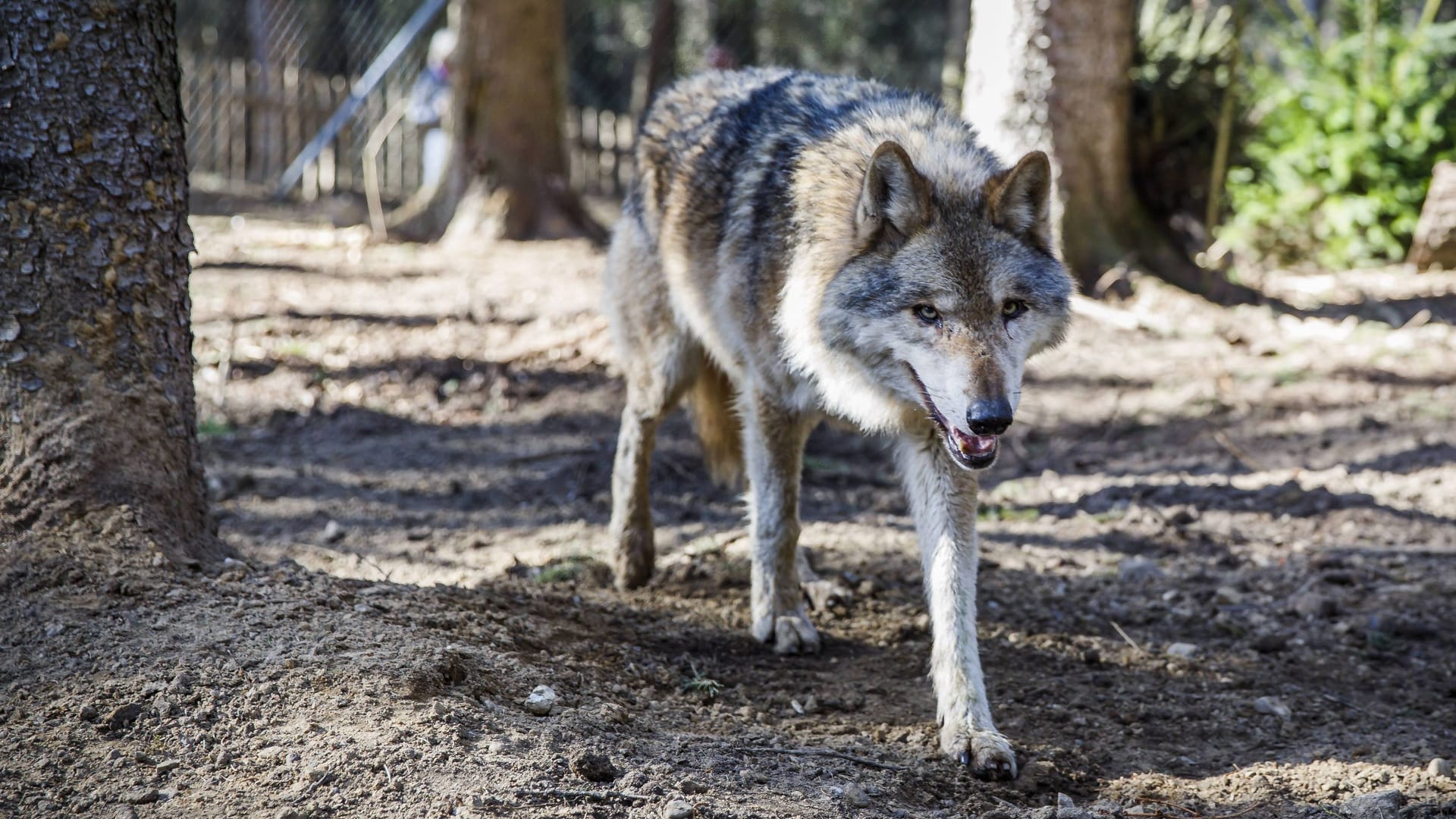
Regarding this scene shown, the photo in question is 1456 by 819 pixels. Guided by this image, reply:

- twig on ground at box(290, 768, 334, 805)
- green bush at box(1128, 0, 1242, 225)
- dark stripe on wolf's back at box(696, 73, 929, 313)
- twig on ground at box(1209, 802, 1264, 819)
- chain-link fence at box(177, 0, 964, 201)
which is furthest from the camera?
chain-link fence at box(177, 0, 964, 201)

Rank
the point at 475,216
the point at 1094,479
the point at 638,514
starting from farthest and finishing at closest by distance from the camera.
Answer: the point at 475,216 < the point at 1094,479 < the point at 638,514

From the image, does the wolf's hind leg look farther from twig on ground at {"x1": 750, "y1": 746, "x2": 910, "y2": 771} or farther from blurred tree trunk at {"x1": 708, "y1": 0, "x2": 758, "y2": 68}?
blurred tree trunk at {"x1": 708, "y1": 0, "x2": 758, "y2": 68}

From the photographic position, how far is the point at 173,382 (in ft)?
10.7

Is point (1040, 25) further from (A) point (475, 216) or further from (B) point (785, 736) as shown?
(B) point (785, 736)

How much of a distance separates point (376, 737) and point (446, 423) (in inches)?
161

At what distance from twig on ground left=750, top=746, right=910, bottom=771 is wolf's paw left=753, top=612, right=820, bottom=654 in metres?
0.91

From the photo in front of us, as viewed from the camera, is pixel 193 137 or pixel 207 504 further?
pixel 193 137

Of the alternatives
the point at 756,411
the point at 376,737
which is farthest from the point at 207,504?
the point at 756,411

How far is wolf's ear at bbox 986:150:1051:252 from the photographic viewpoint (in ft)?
10.9

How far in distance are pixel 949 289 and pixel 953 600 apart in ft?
3.11

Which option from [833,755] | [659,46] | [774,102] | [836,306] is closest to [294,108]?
[659,46]

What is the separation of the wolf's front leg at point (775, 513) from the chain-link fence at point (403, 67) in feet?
32.8

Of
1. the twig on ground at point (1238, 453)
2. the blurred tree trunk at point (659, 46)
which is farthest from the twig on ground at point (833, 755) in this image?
the blurred tree trunk at point (659, 46)

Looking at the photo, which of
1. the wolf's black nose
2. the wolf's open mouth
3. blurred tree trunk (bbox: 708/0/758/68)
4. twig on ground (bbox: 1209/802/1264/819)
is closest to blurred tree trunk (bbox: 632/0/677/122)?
blurred tree trunk (bbox: 708/0/758/68)
